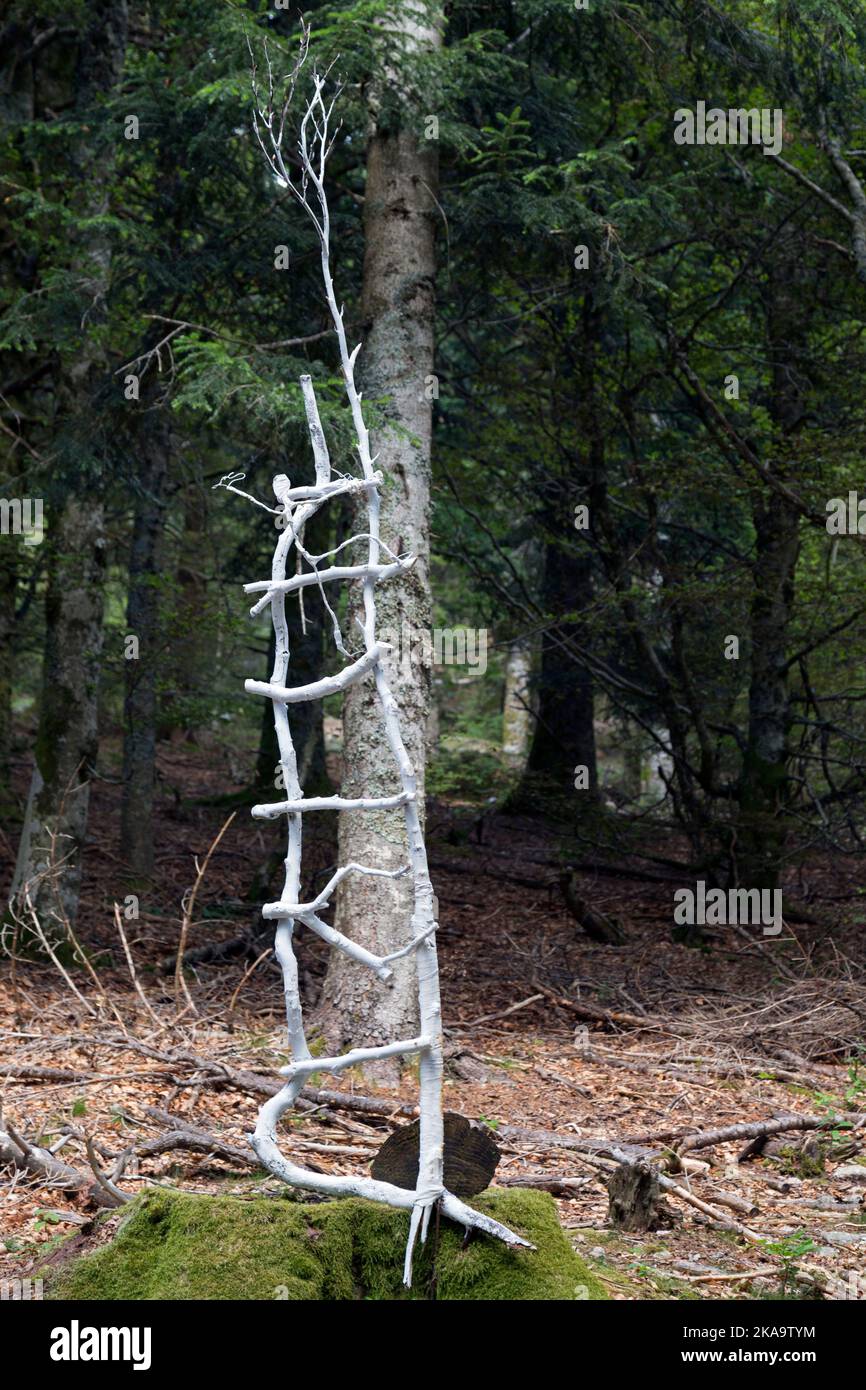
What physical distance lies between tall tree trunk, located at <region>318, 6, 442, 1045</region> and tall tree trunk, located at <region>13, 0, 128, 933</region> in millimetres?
2506

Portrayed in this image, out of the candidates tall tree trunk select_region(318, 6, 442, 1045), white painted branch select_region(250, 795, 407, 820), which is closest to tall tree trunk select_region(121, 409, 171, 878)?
tall tree trunk select_region(318, 6, 442, 1045)

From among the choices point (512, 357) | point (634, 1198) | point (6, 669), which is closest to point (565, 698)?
point (512, 357)

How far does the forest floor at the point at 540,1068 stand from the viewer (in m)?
4.97

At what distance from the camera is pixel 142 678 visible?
11625mm

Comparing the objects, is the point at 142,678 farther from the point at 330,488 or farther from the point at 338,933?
the point at 338,933

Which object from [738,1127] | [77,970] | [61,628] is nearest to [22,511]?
[61,628]

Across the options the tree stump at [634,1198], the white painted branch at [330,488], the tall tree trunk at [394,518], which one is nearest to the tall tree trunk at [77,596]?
the tall tree trunk at [394,518]

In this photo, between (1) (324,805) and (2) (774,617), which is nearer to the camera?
(1) (324,805)

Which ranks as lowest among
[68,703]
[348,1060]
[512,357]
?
[348,1060]

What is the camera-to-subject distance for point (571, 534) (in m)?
14.0

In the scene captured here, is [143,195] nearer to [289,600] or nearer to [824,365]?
[289,600]

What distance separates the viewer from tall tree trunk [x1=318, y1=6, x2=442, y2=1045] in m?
7.64

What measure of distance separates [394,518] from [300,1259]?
5321 mm

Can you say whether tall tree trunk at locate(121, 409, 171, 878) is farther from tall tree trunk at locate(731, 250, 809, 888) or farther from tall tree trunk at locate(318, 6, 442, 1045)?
tall tree trunk at locate(731, 250, 809, 888)
